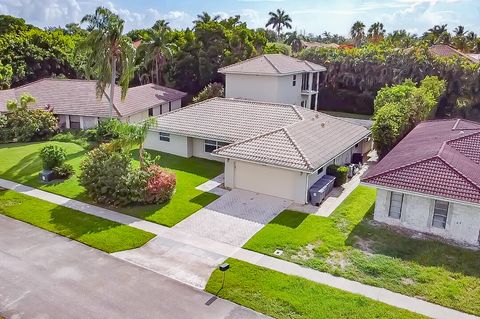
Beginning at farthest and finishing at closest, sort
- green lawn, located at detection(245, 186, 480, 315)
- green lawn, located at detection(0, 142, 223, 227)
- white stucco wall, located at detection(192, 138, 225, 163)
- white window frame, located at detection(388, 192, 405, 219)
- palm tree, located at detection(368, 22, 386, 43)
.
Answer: palm tree, located at detection(368, 22, 386, 43) → white stucco wall, located at detection(192, 138, 225, 163) → green lawn, located at detection(0, 142, 223, 227) → white window frame, located at detection(388, 192, 405, 219) → green lawn, located at detection(245, 186, 480, 315)

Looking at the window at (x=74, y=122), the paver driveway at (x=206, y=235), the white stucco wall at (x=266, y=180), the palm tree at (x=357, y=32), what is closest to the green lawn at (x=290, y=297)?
the paver driveway at (x=206, y=235)

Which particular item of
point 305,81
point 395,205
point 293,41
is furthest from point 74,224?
point 293,41

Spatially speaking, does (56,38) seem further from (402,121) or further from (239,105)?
(402,121)

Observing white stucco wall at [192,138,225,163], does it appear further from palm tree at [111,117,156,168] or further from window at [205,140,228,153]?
palm tree at [111,117,156,168]

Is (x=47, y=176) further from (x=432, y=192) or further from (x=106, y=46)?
(x=432, y=192)

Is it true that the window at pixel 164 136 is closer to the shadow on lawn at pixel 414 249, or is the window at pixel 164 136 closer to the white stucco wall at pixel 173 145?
the white stucco wall at pixel 173 145

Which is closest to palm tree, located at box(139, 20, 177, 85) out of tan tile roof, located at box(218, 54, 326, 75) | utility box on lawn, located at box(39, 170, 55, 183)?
tan tile roof, located at box(218, 54, 326, 75)
